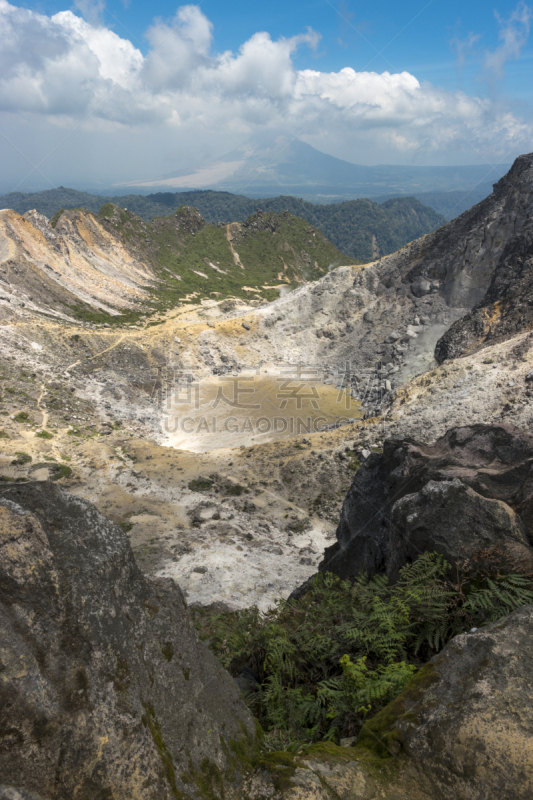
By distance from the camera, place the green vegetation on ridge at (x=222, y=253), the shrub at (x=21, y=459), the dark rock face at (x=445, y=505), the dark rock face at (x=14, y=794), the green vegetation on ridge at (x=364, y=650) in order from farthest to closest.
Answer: the green vegetation on ridge at (x=222, y=253)
the shrub at (x=21, y=459)
the dark rock face at (x=445, y=505)
the green vegetation on ridge at (x=364, y=650)
the dark rock face at (x=14, y=794)

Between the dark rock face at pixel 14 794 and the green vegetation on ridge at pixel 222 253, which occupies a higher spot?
the green vegetation on ridge at pixel 222 253

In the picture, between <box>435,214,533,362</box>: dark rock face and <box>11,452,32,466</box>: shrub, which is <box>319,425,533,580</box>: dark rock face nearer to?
<box>11,452,32,466</box>: shrub

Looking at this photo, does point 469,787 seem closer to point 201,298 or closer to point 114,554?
point 114,554

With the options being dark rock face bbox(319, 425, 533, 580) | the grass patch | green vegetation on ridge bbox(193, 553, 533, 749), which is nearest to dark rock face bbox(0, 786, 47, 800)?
green vegetation on ridge bbox(193, 553, 533, 749)

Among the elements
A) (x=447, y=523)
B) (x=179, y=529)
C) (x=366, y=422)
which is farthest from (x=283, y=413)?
(x=447, y=523)

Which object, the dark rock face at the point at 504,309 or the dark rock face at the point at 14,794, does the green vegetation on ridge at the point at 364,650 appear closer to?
the dark rock face at the point at 14,794

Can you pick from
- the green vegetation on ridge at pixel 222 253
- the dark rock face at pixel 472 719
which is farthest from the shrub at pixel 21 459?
the green vegetation on ridge at pixel 222 253
